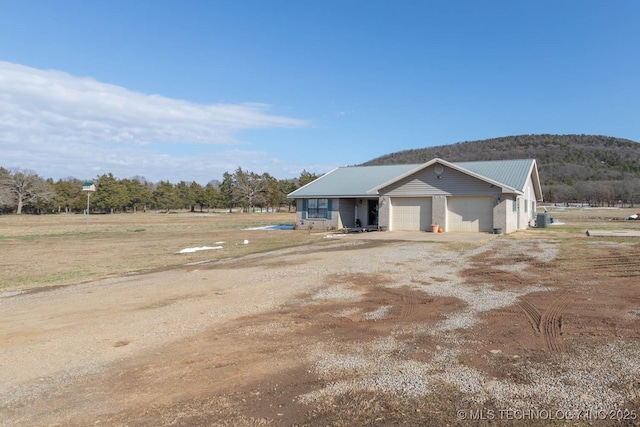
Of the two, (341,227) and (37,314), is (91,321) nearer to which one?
(37,314)

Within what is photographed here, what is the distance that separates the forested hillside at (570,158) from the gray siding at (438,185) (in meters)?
91.2

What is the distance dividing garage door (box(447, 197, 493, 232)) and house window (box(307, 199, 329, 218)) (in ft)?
28.8

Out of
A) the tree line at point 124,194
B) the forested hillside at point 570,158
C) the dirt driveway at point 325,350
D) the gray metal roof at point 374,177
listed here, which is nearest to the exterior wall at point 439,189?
the gray metal roof at point 374,177

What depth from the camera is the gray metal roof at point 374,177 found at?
2680cm

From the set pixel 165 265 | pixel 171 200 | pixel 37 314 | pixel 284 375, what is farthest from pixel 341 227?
pixel 171 200

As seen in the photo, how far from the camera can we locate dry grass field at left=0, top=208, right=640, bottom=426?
381 centimetres

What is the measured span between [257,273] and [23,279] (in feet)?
21.5

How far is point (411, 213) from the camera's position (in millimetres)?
25703

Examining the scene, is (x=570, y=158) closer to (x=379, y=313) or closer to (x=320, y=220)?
(x=320, y=220)

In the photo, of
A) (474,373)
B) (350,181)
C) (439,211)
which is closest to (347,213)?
(350,181)

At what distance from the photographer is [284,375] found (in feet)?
15.1

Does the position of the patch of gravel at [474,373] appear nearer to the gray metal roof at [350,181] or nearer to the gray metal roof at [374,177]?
the gray metal roof at [374,177]

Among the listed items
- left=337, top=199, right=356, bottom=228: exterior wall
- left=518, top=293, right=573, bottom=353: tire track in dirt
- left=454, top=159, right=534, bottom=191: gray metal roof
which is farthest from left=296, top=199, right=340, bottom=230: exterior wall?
left=518, top=293, right=573, bottom=353: tire track in dirt

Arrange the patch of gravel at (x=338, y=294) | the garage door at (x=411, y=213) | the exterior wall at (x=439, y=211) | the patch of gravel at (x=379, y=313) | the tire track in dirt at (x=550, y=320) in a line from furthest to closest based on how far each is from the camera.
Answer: the garage door at (x=411, y=213)
the exterior wall at (x=439, y=211)
the patch of gravel at (x=338, y=294)
the patch of gravel at (x=379, y=313)
the tire track in dirt at (x=550, y=320)
